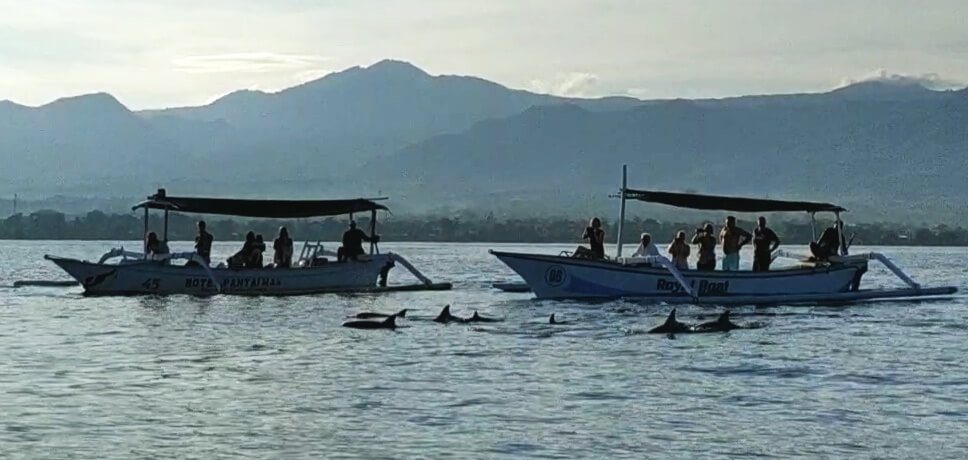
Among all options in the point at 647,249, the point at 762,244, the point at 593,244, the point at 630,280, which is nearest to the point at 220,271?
the point at 593,244

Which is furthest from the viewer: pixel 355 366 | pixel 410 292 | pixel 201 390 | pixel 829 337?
pixel 410 292

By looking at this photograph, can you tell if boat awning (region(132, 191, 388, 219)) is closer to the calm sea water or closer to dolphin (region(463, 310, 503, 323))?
the calm sea water

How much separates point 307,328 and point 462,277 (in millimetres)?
33887

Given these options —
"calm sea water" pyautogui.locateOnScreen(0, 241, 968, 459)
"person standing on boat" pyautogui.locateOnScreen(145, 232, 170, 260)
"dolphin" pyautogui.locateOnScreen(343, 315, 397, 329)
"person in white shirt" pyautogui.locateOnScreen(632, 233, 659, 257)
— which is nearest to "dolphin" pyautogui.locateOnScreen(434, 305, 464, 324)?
"calm sea water" pyautogui.locateOnScreen(0, 241, 968, 459)

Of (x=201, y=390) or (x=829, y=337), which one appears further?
(x=829, y=337)

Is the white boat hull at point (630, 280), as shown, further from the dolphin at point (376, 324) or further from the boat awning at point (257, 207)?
the boat awning at point (257, 207)

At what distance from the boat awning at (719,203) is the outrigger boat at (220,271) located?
8.27 meters

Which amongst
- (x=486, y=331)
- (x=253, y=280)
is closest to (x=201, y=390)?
(x=486, y=331)

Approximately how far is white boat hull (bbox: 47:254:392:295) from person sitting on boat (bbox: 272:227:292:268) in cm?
69

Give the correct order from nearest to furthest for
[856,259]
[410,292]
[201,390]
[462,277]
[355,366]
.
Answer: [201,390] < [355,366] < [856,259] < [410,292] < [462,277]

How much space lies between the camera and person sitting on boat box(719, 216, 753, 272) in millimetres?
44844

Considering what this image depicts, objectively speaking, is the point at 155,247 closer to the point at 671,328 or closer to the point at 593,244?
the point at 593,244

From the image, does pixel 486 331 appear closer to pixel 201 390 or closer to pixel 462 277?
pixel 201 390

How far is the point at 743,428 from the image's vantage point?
22.6 meters
